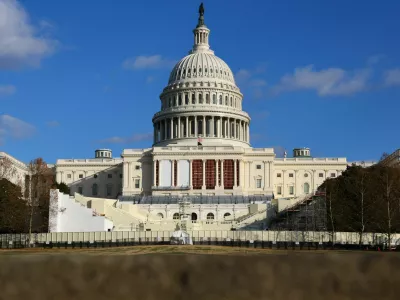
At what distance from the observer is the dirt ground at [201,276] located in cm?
529

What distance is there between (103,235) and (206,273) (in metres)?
100

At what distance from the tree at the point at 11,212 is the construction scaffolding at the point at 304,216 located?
46496 millimetres

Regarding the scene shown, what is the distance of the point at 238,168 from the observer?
187 metres

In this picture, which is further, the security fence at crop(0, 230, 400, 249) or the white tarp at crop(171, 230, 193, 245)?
the white tarp at crop(171, 230, 193, 245)

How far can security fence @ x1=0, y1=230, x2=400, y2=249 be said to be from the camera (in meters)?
88.8

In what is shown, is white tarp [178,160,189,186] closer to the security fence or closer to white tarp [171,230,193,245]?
the security fence

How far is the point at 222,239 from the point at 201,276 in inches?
3526

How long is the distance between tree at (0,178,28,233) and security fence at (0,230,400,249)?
11.7 meters

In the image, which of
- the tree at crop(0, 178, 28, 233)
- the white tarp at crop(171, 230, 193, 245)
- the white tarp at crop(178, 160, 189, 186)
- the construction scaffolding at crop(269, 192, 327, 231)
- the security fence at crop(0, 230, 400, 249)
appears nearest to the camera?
the security fence at crop(0, 230, 400, 249)

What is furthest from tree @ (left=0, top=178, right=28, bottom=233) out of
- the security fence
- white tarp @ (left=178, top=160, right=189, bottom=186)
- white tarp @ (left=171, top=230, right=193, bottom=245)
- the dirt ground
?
the dirt ground

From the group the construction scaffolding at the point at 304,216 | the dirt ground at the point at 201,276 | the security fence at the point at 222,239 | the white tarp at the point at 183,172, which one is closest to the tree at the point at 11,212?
the security fence at the point at 222,239

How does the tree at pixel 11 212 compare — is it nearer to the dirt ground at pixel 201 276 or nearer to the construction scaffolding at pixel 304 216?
the construction scaffolding at pixel 304 216

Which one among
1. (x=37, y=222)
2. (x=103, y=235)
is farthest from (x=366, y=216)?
(x=37, y=222)

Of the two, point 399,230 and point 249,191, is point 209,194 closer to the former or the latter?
point 249,191
